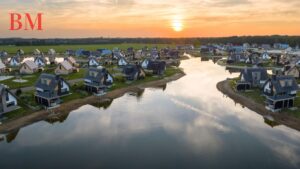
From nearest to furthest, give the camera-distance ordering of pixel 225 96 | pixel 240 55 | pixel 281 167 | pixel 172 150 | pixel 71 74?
pixel 281 167
pixel 172 150
pixel 225 96
pixel 71 74
pixel 240 55

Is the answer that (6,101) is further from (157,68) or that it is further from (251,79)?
(251,79)

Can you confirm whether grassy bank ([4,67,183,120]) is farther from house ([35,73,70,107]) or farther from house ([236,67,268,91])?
house ([236,67,268,91])

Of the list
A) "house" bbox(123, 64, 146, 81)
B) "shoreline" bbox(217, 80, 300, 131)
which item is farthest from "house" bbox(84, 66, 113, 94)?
"shoreline" bbox(217, 80, 300, 131)

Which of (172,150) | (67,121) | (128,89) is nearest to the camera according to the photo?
(172,150)

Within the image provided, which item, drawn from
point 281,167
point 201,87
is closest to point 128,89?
point 201,87

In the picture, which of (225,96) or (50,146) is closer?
(50,146)

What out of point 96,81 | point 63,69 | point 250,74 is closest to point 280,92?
point 250,74

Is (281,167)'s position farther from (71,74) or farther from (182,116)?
(71,74)
